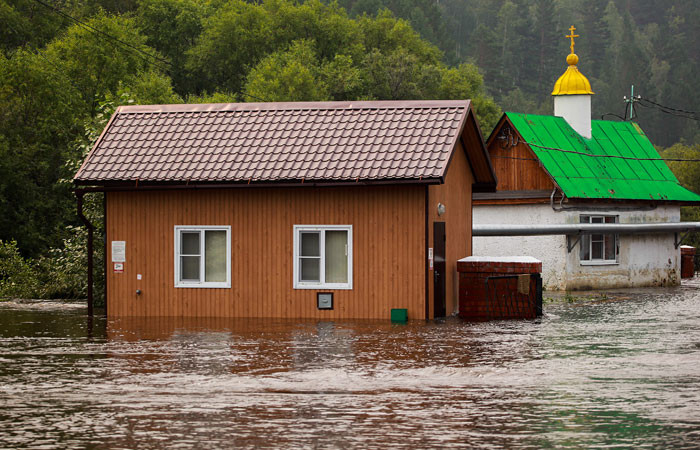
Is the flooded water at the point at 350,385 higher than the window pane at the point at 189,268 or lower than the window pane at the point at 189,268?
lower

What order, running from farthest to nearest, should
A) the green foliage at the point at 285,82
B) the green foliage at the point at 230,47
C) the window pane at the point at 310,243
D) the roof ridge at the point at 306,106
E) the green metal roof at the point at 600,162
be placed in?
1. the green foliage at the point at 230,47
2. the green foliage at the point at 285,82
3. the green metal roof at the point at 600,162
4. the roof ridge at the point at 306,106
5. the window pane at the point at 310,243

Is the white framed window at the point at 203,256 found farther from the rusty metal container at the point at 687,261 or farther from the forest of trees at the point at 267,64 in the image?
the rusty metal container at the point at 687,261

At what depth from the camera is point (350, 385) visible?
535 inches

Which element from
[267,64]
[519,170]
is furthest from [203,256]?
[267,64]

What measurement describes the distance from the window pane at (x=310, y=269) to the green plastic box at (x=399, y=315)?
1.73 meters

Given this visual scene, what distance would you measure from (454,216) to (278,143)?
4320 millimetres

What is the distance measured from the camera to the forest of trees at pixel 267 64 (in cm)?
4181

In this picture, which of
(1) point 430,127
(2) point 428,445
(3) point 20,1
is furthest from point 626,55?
(2) point 428,445

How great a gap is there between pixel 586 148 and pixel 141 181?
18.7m

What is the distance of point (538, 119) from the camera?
3766cm

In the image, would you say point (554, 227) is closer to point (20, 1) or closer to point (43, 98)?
point (43, 98)

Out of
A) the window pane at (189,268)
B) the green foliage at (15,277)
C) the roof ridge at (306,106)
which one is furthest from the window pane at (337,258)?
the green foliage at (15,277)

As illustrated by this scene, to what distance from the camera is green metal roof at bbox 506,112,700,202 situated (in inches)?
1385

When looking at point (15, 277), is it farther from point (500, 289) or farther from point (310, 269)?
point (500, 289)
